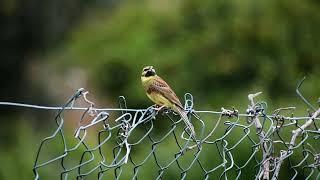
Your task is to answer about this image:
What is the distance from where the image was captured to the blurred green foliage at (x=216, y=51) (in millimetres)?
8508

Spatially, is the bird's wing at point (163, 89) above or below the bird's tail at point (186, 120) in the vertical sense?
above

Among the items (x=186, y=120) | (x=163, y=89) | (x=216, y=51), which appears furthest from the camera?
(x=216, y=51)

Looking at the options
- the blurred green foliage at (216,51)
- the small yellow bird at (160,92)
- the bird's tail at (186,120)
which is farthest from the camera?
the blurred green foliage at (216,51)

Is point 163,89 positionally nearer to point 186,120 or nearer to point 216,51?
point 186,120

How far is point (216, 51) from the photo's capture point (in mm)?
8875

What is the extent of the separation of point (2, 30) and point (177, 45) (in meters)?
2.77

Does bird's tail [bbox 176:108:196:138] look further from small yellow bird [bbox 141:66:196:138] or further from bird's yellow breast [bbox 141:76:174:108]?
bird's yellow breast [bbox 141:76:174:108]

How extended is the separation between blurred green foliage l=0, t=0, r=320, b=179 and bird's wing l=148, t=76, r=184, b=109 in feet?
14.3

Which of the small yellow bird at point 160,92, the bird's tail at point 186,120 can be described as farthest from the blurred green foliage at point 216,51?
the bird's tail at point 186,120

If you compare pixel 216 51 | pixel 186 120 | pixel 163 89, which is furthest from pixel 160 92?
pixel 216 51

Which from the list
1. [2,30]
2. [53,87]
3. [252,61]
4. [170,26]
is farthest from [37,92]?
[252,61]

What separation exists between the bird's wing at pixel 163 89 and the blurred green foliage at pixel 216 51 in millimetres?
4354

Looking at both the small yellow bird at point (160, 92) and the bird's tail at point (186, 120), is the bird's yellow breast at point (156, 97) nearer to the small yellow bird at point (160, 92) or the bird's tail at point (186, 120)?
the small yellow bird at point (160, 92)

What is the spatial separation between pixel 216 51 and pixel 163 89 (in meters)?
5.32
